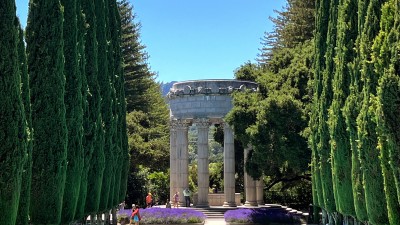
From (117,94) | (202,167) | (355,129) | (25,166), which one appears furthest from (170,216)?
(25,166)

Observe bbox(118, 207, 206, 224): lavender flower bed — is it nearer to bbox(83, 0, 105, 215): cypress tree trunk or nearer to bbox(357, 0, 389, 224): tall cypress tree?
bbox(83, 0, 105, 215): cypress tree trunk

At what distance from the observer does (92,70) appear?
861 inches

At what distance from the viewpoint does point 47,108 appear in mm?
16219

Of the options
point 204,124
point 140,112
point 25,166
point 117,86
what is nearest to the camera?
point 25,166

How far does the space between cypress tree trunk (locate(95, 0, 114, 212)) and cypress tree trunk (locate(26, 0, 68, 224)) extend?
7.63 metres

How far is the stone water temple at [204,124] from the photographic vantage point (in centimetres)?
3991

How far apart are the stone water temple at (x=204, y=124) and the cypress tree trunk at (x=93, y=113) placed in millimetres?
17828

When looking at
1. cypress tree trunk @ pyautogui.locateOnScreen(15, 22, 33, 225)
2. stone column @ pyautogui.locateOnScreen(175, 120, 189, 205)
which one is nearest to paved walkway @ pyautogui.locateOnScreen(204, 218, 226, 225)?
stone column @ pyautogui.locateOnScreen(175, 120, 189, 205)

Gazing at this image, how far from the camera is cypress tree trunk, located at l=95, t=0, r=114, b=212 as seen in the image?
2444 centimetres

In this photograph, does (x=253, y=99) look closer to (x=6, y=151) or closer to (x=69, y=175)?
(x=69, y=175)

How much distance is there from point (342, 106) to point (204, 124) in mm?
22824

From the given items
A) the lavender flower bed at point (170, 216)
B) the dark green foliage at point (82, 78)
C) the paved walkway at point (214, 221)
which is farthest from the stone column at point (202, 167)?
the dark green foliage at point (82, 78)

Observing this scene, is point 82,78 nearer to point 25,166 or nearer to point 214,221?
point 25,166

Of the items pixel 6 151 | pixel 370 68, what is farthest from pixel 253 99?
pixel 6 151
